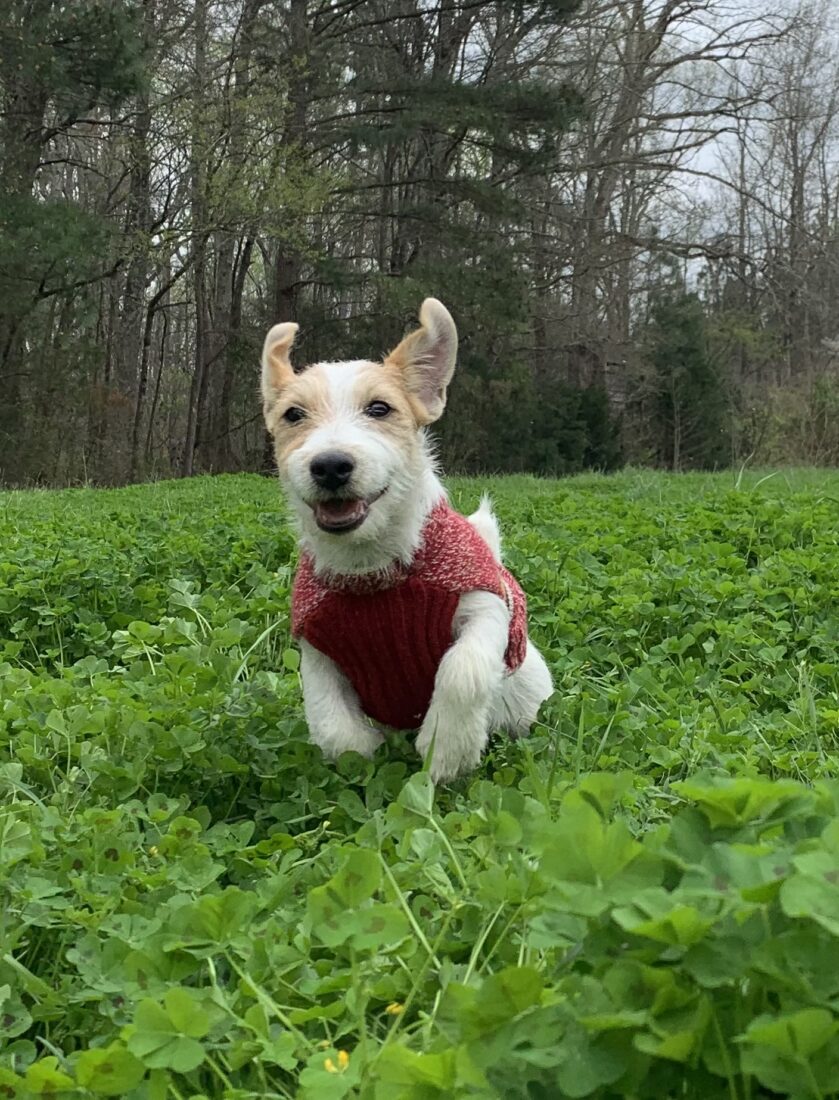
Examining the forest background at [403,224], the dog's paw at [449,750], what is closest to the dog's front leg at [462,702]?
the dog's paw at [449,750]

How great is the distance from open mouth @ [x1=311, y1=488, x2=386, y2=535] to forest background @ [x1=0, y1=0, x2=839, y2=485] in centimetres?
1605

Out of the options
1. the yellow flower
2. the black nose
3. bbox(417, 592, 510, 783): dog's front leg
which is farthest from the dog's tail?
the yellow flower

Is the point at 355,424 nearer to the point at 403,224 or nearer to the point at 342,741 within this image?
the point at 342,741

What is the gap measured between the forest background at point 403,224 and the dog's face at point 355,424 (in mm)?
15515

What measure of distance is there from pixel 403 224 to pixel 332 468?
2005cm

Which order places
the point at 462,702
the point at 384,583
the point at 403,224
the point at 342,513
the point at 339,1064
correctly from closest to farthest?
the point at 339,1064 → the point at 462,702 → the point at 342,513 → the point at 384,583 → the point at 403,224

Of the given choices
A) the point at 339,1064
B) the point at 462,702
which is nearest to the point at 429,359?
the point at 462,702

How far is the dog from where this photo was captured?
9.28 ft

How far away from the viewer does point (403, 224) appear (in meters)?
21.7

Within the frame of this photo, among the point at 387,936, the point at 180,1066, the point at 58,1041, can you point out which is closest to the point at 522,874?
the point at 387,936

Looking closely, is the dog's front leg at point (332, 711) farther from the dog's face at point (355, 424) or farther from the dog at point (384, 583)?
the dog's face at point (355, 424)

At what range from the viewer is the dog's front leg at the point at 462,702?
2773 millimetres

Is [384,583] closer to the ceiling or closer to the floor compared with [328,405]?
closer to the floor

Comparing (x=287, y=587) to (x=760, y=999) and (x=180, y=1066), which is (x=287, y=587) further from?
(x=760, y=999)
